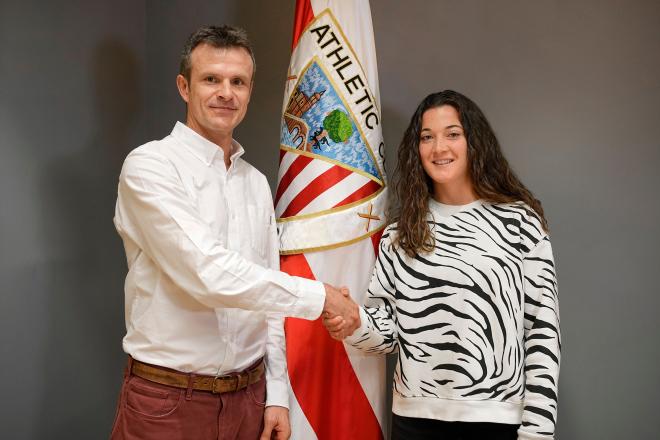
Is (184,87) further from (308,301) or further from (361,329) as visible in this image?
(361,329)

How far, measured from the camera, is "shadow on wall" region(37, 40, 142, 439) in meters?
2.07

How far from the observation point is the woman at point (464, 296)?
1.54 m

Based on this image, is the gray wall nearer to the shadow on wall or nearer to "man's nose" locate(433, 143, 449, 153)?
the shadow on wall

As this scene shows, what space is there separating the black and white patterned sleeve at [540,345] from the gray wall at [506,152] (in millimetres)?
560

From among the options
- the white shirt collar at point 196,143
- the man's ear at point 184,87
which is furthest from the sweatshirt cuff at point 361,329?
the man's ear at point 184,87

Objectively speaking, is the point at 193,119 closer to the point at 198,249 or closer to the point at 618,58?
the point at 198,249

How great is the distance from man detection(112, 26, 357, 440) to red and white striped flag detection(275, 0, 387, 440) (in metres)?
0.22

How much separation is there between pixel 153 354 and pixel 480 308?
849mm

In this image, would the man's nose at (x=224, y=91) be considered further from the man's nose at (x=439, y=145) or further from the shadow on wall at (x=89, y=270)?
the shadow on wall at (x=89, y=270)

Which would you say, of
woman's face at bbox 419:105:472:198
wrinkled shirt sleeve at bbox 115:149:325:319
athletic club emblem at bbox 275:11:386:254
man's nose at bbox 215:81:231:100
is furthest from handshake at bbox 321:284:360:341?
man's nose at bbox 215:81:231:100

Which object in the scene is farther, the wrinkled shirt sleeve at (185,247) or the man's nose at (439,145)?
the man's nose at (439,145)

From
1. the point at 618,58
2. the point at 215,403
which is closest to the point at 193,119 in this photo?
the point at 215,403

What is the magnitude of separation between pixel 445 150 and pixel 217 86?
66 centimetres

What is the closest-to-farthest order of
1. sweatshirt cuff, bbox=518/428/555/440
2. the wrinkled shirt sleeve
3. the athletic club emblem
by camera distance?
the wrinkled shirt sleeve < sweatshirt cuff, bbox=518/428/555/440 < the athletic club emblem
